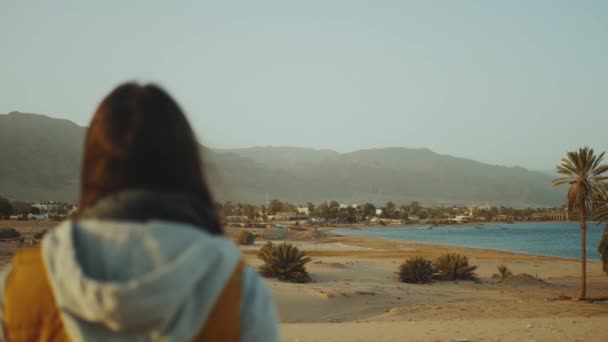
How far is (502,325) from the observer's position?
1205 cm

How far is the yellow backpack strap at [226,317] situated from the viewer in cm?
149

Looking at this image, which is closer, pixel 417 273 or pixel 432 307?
pixel 432 307

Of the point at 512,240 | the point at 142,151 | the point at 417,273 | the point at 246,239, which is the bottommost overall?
the point at 512,240

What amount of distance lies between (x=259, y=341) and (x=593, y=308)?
18734mm

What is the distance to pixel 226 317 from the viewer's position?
4.90 feet

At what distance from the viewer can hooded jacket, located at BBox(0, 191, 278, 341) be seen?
138 centimetres

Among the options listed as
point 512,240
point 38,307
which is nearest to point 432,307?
point 38,307

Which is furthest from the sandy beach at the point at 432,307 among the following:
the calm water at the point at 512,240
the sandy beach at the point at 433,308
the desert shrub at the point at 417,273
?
the calm water at the point at 512,240

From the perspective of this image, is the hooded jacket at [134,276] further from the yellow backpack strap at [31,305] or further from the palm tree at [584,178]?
the palm tree at [584,178]

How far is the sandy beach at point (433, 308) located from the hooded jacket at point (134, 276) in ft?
29.1

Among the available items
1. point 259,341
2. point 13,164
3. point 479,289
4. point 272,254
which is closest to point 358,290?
point 272,254

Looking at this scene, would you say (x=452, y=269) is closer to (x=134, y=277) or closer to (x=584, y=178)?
(x=584, y=178)

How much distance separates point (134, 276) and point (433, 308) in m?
15.8

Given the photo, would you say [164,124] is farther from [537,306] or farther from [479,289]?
[479,289]
